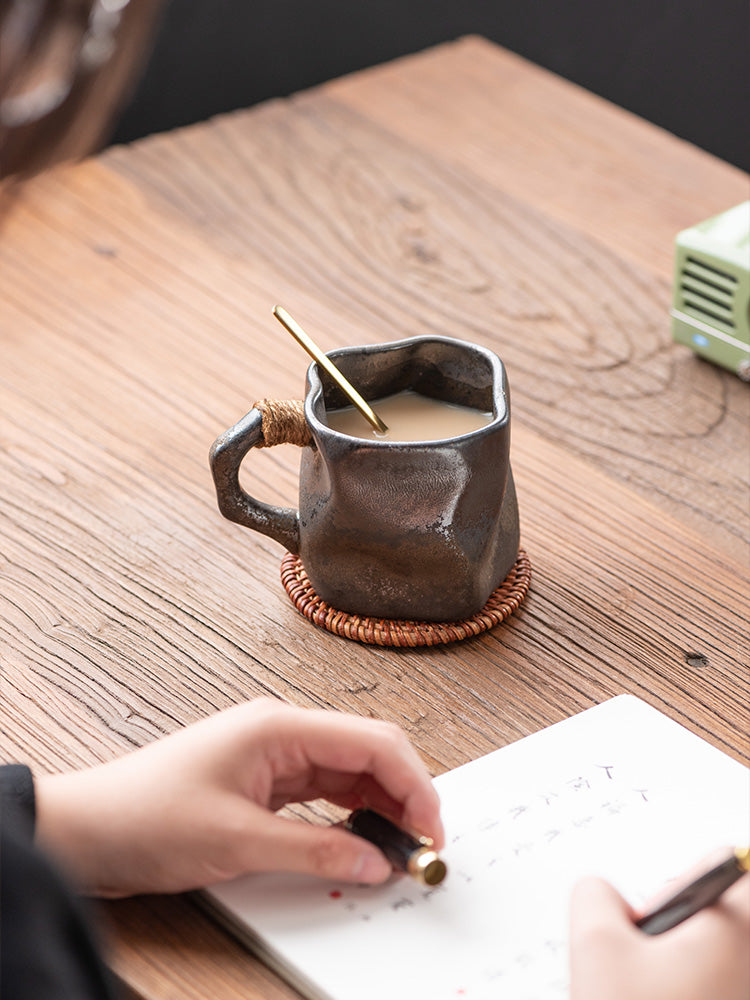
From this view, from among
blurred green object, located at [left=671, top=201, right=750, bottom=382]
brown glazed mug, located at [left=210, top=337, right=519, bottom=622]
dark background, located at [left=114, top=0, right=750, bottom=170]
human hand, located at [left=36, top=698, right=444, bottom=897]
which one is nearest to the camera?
human hand, located at [left=36, top=698, right=444, bottom=897]

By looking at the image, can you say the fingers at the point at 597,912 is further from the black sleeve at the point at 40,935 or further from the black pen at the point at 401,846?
the black sleeve at the point at 40,935

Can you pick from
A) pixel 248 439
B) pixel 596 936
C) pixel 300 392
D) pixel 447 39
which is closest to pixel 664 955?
pixel 596 936

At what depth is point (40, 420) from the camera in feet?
3.18

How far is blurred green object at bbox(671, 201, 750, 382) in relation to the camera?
1.00 metres

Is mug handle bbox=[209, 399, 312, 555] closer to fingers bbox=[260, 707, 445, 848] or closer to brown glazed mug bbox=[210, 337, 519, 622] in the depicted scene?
brown glazed mug bbox=[210, 337, 519, 622]

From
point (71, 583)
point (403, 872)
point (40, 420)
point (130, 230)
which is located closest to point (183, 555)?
point (71, 583)

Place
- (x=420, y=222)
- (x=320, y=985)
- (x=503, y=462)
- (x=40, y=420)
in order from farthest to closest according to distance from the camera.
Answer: (x=420, y=222), (x=40, y=420), (x=503, y=462), (x=320, y=985)

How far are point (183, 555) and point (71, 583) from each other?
77 millimetres

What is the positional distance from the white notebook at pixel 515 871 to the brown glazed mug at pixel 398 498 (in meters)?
0.12

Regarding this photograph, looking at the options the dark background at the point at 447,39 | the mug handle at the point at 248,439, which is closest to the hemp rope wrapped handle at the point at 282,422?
the mug handle at the point at 248,439

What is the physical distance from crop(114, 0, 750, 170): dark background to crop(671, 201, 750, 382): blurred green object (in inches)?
48.4

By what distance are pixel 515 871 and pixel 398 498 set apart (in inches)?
8.8

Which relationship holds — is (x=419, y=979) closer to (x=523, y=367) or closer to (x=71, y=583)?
(x=71, y=583)

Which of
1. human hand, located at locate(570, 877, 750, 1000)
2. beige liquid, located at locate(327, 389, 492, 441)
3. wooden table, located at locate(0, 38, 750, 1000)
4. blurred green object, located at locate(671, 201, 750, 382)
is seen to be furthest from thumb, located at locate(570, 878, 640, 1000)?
blurred green object, located at locate(671, 201, 750, 382)
